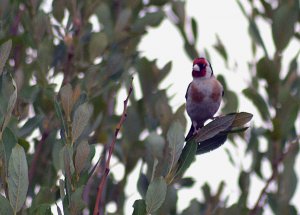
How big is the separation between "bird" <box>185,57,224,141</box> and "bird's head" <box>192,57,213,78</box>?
0.14 feet

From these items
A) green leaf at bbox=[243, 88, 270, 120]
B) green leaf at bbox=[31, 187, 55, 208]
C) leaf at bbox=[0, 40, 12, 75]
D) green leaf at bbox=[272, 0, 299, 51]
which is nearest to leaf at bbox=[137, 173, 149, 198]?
green leaf at bbox=[31, 187, 55, 208]

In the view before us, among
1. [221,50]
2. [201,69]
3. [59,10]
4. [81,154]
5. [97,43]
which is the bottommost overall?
[221,50]

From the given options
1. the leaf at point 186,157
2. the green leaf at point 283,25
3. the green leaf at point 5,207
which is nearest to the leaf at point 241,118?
the leaf at point 186,157

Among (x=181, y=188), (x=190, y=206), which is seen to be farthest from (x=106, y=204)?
(x=190, y=206)

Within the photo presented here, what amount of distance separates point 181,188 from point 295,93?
2.65ft

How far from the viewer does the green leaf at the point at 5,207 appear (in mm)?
2121

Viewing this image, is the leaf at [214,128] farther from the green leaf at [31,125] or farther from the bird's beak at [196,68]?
the bird's beak at [196,68]

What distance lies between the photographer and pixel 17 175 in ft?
7.11

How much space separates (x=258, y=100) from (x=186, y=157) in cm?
153

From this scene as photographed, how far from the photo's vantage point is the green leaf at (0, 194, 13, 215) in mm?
2121

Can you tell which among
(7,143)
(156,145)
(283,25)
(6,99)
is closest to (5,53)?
(6,99)

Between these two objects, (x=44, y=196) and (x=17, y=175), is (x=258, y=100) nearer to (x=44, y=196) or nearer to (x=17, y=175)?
(x=44, y=196)

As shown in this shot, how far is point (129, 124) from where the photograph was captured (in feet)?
12.9

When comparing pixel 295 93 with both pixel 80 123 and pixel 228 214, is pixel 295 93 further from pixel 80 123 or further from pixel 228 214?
pixel 80 123
